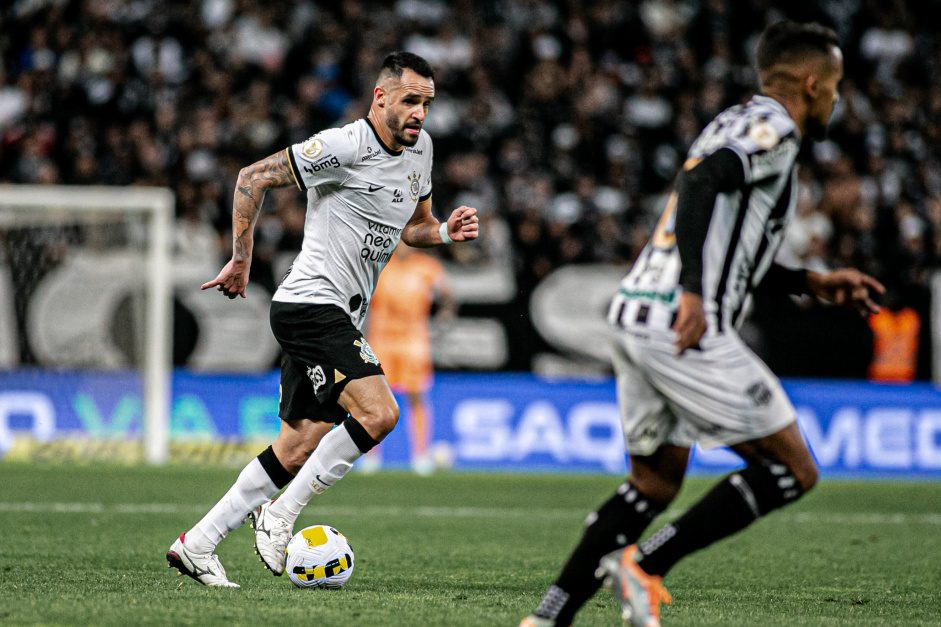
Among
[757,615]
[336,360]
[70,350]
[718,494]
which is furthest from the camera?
[70,350]

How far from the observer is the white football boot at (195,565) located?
5312 mm

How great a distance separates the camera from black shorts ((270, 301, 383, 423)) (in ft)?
17.6

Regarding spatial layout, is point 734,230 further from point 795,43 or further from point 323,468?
point 323,468

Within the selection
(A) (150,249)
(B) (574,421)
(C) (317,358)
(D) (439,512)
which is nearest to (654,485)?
(C) (317,358)

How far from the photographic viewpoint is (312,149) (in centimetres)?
541

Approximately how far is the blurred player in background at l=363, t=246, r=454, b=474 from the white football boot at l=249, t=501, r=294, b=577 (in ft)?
24.2

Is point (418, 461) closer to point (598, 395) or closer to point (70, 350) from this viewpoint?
point (598, 395)

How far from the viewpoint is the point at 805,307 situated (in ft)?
44.3

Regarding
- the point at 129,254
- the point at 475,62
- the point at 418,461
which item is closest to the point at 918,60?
the point at 475,62

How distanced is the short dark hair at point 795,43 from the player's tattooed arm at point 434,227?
5.99 feet

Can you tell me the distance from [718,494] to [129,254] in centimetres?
1014

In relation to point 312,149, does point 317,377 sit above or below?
below

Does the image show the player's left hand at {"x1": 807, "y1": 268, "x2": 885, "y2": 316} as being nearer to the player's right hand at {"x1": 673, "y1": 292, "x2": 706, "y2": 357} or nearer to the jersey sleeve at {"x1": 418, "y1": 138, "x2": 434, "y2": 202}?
the player's right hand at {"x1": 673, "y1": 292, "x2": 706, "y2": 357}

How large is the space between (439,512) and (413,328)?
4.36 metres
